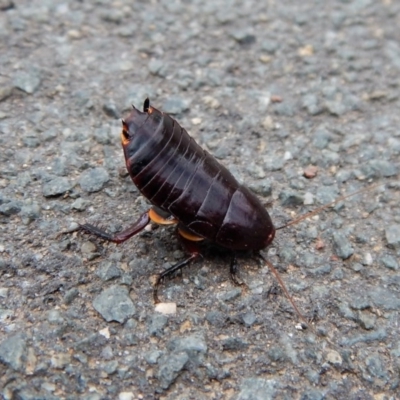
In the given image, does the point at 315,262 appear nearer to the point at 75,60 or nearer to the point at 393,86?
the point at 393,86

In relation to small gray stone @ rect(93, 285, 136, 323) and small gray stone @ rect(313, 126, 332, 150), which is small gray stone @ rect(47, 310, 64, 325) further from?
small gray stone @ rect(313, 126, 332, 150)

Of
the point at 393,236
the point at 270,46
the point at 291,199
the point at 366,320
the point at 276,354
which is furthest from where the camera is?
the point at 270,46

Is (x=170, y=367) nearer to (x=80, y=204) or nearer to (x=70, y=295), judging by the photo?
(x=70, y=295)

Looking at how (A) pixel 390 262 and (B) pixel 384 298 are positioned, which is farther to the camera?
(A) pixel 390 262

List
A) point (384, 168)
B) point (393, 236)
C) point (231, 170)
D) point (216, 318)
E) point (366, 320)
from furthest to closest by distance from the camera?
point (384, 168) < point (231, 170) < point (393, 236) < point (366, 320) < point (216, 318)

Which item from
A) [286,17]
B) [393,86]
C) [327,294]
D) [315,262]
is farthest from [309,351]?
[286,17]

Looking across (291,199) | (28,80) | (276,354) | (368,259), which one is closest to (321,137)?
(291,199)
